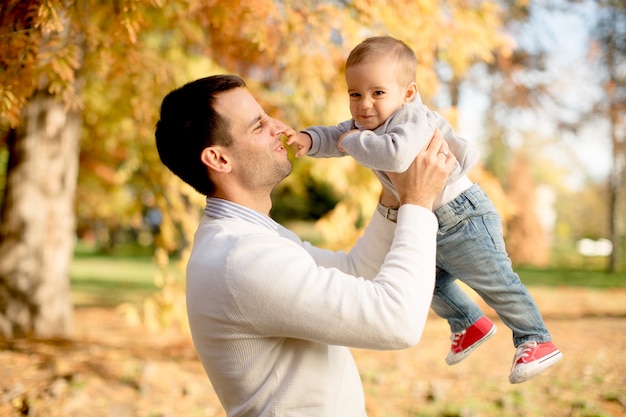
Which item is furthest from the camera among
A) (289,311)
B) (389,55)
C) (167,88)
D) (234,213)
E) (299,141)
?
(167,88)

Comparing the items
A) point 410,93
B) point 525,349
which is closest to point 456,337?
point 525,349

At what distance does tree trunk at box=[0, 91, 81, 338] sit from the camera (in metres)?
6.11

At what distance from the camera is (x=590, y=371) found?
6.18 metres

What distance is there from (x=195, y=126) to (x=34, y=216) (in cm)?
477

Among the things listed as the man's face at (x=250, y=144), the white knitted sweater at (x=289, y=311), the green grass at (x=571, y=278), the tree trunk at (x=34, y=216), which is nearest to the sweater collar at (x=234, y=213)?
the white knitted sweater at (x=289, y=311)

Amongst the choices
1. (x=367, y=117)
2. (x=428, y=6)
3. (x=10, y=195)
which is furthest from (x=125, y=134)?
(x=367, y=117)

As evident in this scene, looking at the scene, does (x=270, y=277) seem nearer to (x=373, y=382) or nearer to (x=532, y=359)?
(x=532, y=359)

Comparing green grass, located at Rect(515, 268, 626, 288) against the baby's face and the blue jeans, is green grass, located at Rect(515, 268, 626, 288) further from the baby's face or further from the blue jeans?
the baby's face

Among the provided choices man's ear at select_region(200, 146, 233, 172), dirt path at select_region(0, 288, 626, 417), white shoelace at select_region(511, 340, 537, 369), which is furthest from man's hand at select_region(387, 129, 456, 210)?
dirt path at select_region(0, 288, 626, 417)

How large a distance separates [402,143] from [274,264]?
58cm

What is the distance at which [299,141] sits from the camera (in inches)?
91.4

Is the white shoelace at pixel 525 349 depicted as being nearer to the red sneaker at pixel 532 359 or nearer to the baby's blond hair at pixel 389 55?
the red sneaker at pixel 532 359

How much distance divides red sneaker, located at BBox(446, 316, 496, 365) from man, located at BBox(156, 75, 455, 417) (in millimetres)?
475

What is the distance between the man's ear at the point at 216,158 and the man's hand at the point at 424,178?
596mm
